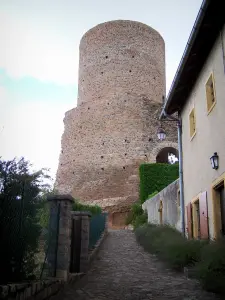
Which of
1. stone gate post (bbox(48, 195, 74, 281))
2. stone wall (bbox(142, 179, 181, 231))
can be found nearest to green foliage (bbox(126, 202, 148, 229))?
stone wall (bbox(142, 179, 181, 231))

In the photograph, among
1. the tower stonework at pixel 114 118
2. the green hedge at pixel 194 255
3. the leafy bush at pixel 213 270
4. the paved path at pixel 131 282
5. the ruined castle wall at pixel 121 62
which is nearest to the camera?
the leafy bush at pixel 213 270

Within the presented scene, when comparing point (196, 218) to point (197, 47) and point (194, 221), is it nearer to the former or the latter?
point (194, 221)

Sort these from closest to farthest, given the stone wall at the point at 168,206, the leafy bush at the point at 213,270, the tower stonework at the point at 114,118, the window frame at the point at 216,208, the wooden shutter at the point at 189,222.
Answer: the leafy bush at the point at 213,270 → the window frame at the point at 216,208 → the wooden shutter at the point at 189,222 → the stone wall at the point at 168,206 → the tower stonework at the point at 114,118

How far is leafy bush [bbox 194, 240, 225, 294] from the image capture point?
19.9 ft

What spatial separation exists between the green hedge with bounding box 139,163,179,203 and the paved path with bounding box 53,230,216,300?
12.5m

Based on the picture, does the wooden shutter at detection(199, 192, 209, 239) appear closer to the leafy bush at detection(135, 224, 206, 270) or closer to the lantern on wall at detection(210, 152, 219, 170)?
the leafy bush at detection(135, 224, 206, 270)

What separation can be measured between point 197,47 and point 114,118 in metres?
19.4

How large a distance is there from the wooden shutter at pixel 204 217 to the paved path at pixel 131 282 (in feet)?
4.35

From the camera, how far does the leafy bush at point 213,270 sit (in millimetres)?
6059

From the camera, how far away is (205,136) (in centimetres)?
944

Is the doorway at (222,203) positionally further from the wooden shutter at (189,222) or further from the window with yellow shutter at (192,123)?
the window with yellow shutter at (192,123)

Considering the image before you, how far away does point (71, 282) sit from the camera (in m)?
7.23

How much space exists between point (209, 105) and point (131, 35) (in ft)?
80.4

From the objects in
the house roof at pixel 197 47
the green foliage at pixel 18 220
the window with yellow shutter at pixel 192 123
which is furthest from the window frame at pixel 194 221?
the green foliage at pixel 18 220
